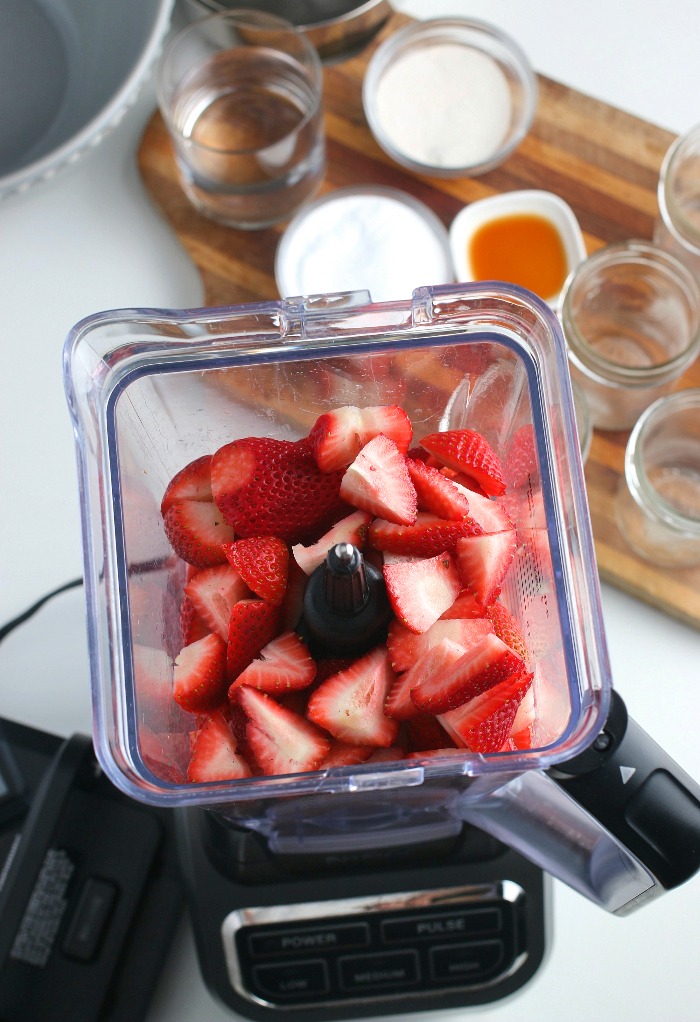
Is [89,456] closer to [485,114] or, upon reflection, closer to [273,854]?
[273,854]

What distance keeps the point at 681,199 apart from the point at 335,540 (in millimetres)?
493

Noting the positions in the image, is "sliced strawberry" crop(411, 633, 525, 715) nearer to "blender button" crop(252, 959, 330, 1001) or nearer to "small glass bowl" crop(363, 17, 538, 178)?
"blender button" crop(252, 959, 330, 1001)

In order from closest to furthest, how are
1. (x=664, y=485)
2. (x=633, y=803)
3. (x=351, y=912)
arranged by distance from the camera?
(x=633, y=803) → (x=351, y=912) → (x=664, y=485)

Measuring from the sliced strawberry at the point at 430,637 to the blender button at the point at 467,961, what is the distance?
230 mm

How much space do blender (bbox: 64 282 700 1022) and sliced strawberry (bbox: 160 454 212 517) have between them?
0.01 meters

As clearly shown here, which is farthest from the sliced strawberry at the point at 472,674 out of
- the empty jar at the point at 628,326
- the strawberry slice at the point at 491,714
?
the empty jar at the point at 628,326

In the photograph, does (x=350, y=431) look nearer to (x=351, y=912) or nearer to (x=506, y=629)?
(x=506, y=629)

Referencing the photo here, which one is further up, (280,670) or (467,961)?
(280,670)

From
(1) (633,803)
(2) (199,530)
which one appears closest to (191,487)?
(2) (199,530)

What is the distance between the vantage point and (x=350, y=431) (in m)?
0.54

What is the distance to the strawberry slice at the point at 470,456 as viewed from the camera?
0.54m

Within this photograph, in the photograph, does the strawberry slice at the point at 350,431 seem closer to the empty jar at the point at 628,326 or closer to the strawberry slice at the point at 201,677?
the strawberry slice at the point at 201,677

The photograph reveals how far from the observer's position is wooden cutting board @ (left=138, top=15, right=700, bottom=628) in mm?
823

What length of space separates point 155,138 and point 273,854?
0.59 metres
